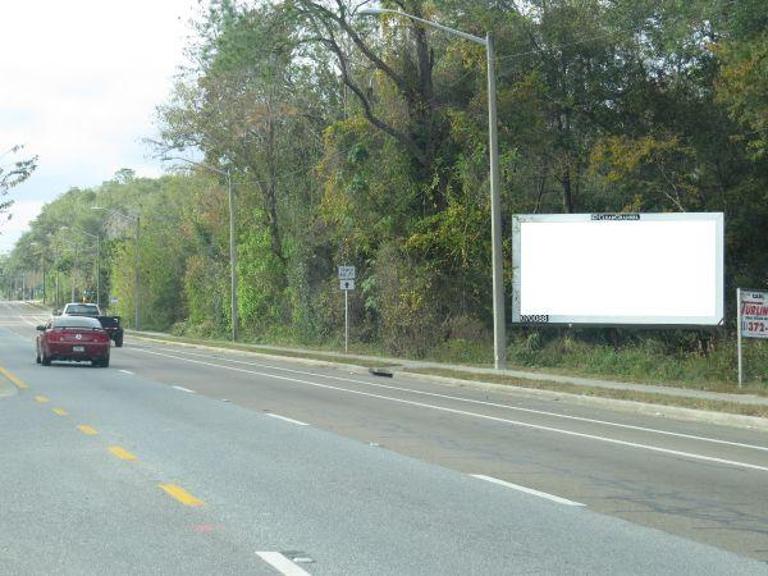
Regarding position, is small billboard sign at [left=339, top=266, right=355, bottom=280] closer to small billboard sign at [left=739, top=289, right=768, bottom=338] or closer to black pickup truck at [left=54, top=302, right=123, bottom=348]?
black pickup truck at [left=54, top=302, right=123, bottom=348]

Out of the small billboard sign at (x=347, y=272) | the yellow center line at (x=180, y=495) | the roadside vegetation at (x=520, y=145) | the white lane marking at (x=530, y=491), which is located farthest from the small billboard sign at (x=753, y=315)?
the small billboard sign at (x=347, y=272)

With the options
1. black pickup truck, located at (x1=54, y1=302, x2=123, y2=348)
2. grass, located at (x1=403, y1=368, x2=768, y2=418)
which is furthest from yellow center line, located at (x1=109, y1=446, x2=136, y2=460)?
black pickup truck, located at (x1=54, y1=302, x2=123, y2=348)

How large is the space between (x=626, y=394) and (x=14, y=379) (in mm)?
14030

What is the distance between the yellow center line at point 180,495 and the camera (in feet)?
33.6

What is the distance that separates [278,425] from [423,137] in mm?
23519

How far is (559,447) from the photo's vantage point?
49.1 feet

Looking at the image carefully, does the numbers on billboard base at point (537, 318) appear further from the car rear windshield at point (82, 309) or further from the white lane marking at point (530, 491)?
the car rear windshield at point (82, 309)

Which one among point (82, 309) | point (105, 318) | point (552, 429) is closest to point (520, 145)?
point (552, 429)

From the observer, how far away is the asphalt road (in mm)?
8125

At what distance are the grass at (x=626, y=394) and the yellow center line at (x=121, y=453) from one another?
9998 millimetres

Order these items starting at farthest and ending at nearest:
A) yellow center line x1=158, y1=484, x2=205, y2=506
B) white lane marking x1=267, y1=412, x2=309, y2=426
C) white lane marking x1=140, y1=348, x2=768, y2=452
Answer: white lane marking x1=267, y1=412, x2=309, y2=426 → white lane marking x1=140, y1=348, x2=768, y2=452 → yellow center line x1=158, y1=484, x2=205, y2=506

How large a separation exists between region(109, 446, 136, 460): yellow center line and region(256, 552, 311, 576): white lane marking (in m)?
5.49

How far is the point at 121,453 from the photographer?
44.7ft

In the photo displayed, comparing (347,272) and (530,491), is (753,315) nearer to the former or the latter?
(530,491)
